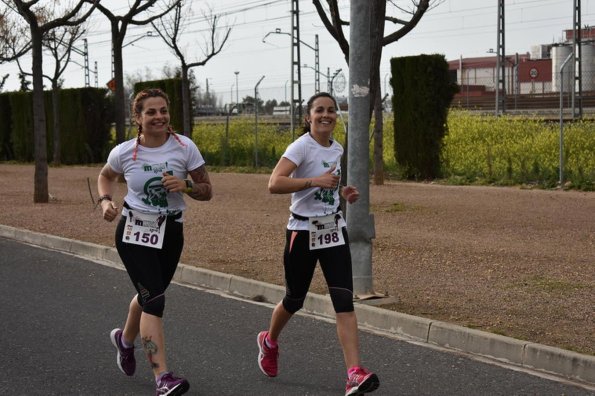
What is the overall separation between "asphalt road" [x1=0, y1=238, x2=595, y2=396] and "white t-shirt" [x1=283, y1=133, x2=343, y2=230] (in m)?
1.09

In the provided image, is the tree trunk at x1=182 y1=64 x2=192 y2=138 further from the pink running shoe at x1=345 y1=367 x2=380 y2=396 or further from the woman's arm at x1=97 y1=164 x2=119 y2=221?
the pink running shoe at x1=345 y1=367 x2=380 y2=396

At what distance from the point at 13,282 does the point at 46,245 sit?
3.34m

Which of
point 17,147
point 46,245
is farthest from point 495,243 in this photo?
point 17,147

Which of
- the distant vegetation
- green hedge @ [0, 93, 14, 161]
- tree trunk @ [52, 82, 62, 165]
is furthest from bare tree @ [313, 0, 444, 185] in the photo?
green hedge @ [0, 93, 14, 161]

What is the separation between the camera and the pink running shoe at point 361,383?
5609 mm

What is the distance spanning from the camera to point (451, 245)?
12336 millimetres

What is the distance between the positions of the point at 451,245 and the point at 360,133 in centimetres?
390

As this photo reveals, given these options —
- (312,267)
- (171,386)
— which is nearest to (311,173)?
(312,267)

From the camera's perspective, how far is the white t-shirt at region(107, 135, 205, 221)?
235 inches

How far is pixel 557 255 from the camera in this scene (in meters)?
11.4

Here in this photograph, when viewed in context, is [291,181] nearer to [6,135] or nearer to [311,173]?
[311,173]

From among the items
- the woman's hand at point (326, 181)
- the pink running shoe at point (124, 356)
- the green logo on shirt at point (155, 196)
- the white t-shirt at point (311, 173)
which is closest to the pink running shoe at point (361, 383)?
the white t-shirt at point (311, 173)

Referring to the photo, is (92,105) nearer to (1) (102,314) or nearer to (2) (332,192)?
(1) (102,314)

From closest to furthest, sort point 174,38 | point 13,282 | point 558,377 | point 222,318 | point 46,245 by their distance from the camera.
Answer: point 558,377 → point 222,318 → point 13,282 → point 46,245 → point 174,38
